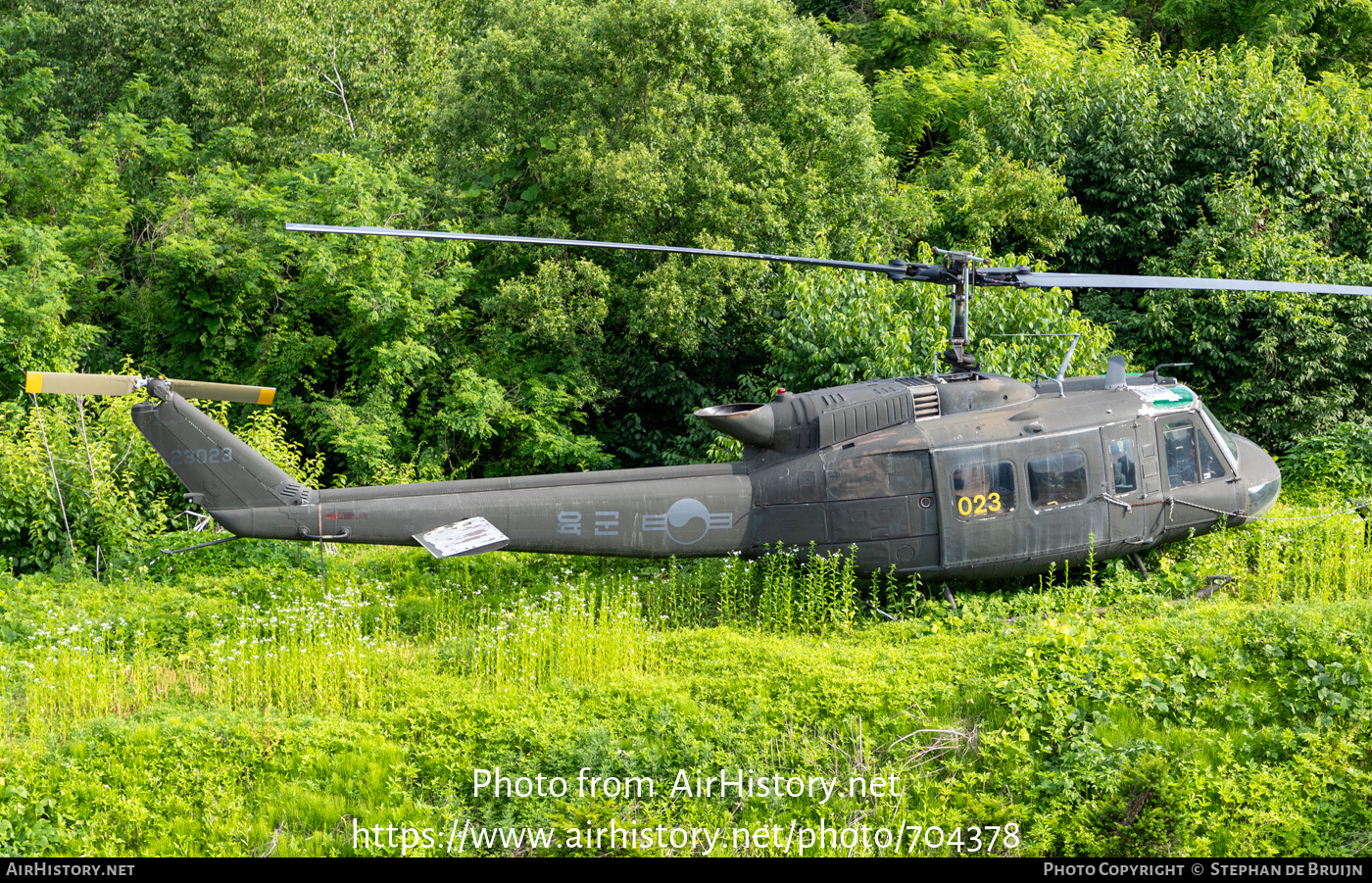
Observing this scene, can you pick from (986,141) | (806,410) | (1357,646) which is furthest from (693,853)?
(986,141)

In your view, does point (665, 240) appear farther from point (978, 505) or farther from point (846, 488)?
point (978, 505)

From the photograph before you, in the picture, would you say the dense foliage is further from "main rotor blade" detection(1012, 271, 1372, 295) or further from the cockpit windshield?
"main rotor blade" detection(1012, 271, 1372, 295)

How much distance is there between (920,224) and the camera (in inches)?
688

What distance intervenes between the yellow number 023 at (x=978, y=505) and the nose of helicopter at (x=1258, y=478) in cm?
263

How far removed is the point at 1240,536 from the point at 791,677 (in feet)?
17.6

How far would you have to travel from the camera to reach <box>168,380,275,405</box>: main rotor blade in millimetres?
9070

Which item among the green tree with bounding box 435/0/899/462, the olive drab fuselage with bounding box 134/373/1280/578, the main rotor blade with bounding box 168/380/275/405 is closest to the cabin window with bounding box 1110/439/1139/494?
the olive drab fuselage with bounding box 134/373/1280/578

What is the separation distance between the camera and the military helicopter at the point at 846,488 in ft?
30.2

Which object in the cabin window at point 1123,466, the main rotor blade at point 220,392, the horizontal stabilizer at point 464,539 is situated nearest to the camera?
the horizontal stabilizer at point 464,539

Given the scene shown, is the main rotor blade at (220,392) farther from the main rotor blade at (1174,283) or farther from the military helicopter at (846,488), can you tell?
the main rotor blade at (1174,283)

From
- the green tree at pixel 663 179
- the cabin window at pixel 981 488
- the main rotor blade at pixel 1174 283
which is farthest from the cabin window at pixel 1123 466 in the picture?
the green tree at pixel 663 179

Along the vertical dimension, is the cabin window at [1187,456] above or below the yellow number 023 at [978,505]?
above

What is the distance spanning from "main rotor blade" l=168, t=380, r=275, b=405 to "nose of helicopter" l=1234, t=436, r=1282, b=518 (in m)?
8.56

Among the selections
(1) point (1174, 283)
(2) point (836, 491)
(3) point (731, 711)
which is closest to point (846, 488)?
(2) point (836, 491)
